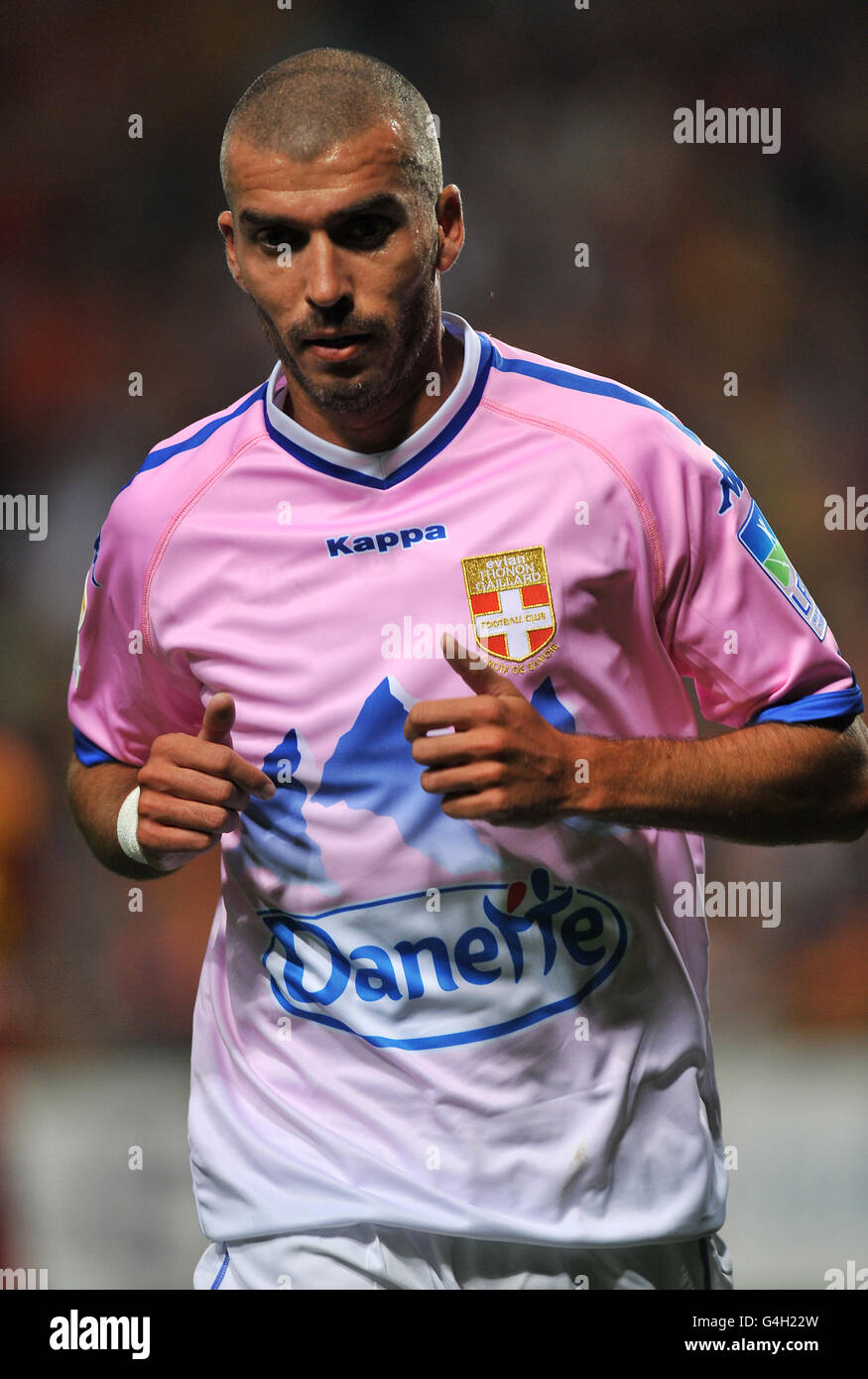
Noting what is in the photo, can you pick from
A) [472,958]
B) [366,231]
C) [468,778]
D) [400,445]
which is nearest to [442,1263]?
[472,958]

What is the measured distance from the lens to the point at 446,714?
1.64 meters

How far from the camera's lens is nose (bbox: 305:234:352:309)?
179cm

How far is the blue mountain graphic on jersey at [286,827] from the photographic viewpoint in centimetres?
190

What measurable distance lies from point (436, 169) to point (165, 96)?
5.11ft

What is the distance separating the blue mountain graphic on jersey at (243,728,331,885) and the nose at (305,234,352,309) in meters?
0.50

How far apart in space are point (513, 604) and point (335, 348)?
0.35 m

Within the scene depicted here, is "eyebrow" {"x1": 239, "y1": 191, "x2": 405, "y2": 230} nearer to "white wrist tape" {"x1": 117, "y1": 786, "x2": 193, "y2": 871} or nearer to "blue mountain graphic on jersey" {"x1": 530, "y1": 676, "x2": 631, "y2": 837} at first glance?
"blue mountain graphic on jersey" {"x1": 530, "y1": 676, "x2": 631, "y2": 837}

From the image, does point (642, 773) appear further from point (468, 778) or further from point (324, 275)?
point (324, 275)

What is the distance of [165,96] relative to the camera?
329 centimetres

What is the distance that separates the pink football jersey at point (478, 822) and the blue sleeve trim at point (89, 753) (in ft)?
0.93

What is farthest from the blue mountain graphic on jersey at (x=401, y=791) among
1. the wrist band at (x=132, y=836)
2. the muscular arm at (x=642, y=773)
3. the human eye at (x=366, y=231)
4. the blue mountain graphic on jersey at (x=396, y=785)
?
the human eye at (x=366, y=231)
